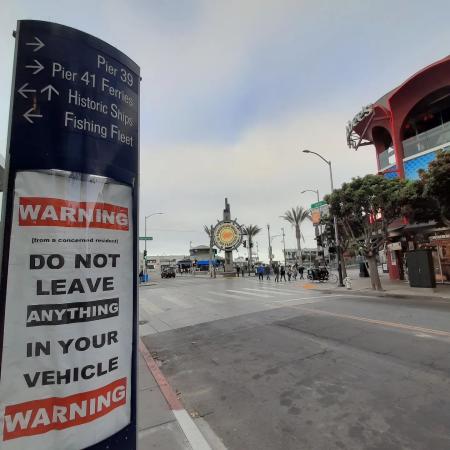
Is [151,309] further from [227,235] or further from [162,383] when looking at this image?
[227,235]

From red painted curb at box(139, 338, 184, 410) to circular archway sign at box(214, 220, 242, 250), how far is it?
144ft

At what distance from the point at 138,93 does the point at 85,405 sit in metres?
2.37

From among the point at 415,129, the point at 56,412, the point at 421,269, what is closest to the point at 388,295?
the point at 421,269

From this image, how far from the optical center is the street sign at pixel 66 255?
197 cm

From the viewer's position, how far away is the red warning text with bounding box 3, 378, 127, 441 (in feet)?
6.29

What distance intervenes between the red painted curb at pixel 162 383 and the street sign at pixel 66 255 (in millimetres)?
2708

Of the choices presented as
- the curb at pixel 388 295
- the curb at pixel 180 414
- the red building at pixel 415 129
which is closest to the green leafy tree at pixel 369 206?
the curb at pixel 388 295

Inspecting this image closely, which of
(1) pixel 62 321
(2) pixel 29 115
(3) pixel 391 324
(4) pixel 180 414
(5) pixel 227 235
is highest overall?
(5) pixel 227 235

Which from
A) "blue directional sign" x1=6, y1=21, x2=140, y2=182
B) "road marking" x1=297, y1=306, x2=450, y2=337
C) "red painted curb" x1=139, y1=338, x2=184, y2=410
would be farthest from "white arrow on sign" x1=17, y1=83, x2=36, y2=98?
"road marking" x1=297, y1=306, x2=450, y2=337

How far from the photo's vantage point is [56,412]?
2012mm

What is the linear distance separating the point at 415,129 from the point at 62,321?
28277 millimetres

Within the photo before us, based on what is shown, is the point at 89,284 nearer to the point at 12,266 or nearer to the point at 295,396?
the point at 12,266

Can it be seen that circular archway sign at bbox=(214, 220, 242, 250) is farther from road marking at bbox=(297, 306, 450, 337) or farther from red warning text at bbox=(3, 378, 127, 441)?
red warning text at bbox=(3, 378, 127, 441)

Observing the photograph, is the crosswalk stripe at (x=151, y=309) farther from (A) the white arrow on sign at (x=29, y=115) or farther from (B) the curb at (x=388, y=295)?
(A) the white arrow on sign at (x=29, y=115)
